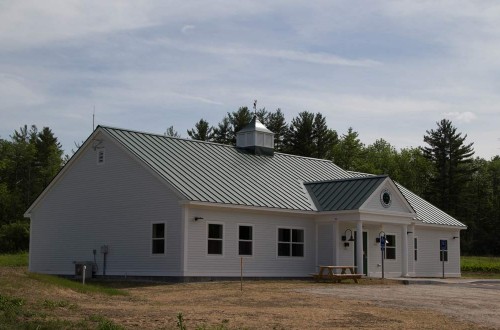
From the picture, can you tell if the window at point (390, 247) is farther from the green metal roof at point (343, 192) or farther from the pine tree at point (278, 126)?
the pine tree at point (278, 126)

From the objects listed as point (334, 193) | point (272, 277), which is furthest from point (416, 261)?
point (272, 277)

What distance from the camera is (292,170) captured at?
3688 centimetres

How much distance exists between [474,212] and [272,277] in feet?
208

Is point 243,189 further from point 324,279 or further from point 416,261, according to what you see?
point 416,261

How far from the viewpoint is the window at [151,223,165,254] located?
28.8 metres

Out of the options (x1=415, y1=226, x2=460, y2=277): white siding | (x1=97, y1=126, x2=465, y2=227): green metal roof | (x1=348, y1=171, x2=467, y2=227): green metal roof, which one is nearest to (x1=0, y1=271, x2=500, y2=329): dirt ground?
(x1=97, y1=126, x2=465, y2=227): green metal roof

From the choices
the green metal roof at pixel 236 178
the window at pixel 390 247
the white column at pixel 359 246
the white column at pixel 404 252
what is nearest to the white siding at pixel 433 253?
the window at pixel 390 247

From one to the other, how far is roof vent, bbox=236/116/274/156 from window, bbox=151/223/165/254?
30.2ft

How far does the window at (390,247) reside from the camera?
116 feet

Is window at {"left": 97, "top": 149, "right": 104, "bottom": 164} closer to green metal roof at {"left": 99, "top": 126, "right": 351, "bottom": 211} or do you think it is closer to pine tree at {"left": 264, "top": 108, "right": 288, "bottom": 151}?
green metal roof at {"left": 99, "top": 126, "right": 351, "bottom": 211}

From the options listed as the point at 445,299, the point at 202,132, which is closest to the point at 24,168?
the point at 202,132

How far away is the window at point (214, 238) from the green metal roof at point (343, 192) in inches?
225

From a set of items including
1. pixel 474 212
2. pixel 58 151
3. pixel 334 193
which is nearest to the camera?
pixel 334 193

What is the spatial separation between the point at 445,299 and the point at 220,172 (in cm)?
1308
